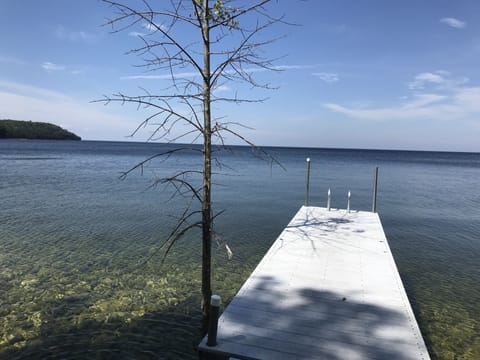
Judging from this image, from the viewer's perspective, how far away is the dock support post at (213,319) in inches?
159

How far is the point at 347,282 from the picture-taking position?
6.71 m

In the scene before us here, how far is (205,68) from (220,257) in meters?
6.37

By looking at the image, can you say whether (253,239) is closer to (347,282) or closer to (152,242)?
(152,242)

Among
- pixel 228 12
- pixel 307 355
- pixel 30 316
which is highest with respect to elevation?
pixel 228 12

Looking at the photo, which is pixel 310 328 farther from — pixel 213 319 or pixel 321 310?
pixel 213 319

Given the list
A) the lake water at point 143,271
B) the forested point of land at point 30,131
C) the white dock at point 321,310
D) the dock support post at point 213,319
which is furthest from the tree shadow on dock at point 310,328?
the forested point of land at point 30,131

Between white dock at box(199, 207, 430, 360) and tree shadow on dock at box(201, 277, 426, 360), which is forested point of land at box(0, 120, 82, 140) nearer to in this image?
white dock at box(199, 207, 430, 360)

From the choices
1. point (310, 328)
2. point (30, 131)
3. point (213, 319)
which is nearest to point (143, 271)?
point (213, 319)

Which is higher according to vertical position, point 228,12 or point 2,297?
point 228,12

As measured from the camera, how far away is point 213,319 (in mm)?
4223

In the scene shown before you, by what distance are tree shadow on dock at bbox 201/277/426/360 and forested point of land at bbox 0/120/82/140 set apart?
142 meters

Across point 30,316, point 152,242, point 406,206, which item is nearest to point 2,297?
point 30,316

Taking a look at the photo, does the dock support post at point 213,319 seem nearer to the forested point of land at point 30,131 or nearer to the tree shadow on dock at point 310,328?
the tree shadow on dock at point 310,328

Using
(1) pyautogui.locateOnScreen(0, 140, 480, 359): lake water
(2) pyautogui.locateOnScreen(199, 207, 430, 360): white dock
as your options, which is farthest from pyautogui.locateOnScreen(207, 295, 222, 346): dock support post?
(1) pyautogui.locateOnScreen(0, 140, 480, 359): lake water
